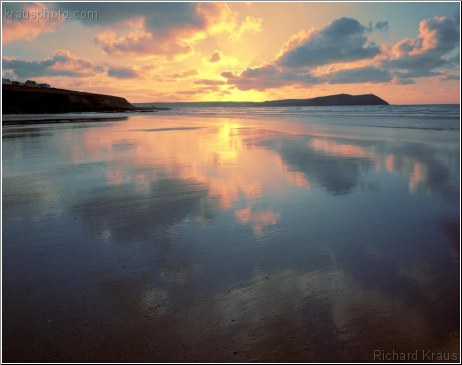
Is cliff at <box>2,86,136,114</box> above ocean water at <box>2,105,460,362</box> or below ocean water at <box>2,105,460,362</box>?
above

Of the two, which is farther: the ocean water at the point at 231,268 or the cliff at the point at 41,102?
the cliff at the point at 41,102

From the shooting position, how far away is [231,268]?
541 centimetres

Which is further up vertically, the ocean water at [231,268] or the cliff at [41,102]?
the cliff at [41,102]

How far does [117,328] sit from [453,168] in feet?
42.1

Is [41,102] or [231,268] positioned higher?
[41,102]

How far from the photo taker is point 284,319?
164 inches

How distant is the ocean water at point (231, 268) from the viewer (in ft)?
12.6

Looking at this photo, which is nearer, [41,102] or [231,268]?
[231,268]

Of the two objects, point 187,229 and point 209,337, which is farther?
point 187,229

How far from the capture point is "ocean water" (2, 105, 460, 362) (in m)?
3.84

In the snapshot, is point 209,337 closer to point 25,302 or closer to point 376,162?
point 25,302

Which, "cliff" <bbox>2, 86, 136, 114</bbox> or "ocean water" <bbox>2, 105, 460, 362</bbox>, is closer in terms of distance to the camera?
"ocean water" <bbox>2, 105, 460, 362</bbox>

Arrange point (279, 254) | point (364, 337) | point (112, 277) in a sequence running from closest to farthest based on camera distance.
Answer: point (364, 337) < point (112, 277) < point (279, 254)

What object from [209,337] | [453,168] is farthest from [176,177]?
[453,168]
